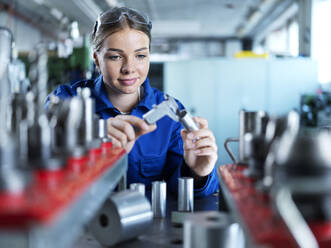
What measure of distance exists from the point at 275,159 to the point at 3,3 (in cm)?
602

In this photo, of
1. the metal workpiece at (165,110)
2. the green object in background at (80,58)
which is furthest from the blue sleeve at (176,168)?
the green object in background at (80,58)

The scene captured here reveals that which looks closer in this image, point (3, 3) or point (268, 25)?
point (3, 3)

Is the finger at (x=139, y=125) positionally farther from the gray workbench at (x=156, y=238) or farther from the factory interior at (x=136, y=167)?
A: the gray workbench at (x=156, y=238)

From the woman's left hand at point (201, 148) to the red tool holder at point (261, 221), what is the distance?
471 mm

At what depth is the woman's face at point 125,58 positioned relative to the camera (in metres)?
1.37

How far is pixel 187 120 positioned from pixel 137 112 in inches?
22.4

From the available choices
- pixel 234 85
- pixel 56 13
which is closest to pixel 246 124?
pixel 234 85

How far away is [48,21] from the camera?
7535 mm

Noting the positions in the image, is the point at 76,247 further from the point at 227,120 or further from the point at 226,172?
the point at 227,120

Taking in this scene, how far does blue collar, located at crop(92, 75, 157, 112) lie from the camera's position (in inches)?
59.9

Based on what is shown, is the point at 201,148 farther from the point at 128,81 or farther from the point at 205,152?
the point at 128,81

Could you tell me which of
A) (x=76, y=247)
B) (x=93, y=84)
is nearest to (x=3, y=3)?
(x=93, y=84)

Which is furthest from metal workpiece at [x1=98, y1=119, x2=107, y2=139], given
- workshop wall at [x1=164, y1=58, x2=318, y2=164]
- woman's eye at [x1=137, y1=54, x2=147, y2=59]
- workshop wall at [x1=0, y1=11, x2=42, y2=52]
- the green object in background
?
workshop wall at [x1=0, y1=11, x2=42, y2=52]

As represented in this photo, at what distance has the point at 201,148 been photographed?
1.17 m
